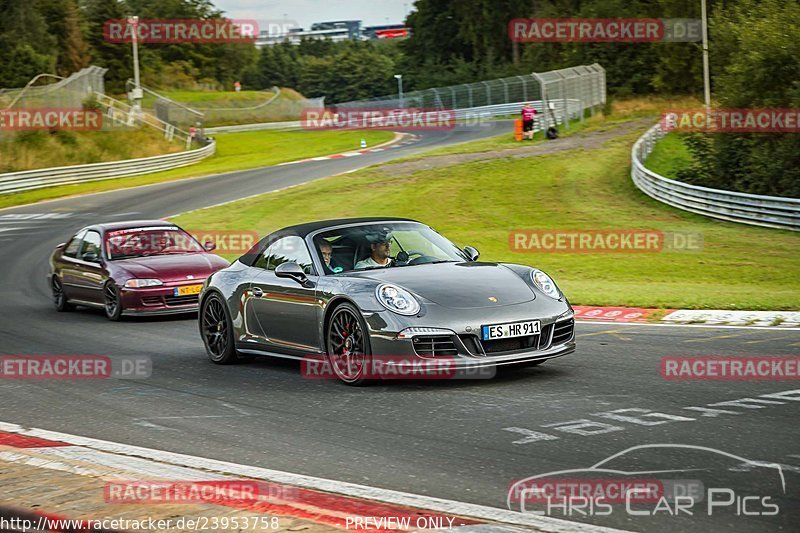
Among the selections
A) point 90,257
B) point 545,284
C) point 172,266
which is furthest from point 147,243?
point 545,284

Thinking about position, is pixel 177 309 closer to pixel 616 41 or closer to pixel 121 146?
pixel 121 146

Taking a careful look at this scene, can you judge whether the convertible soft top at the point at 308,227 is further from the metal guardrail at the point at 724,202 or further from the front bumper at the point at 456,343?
the metal guardrail at the point at 724,202

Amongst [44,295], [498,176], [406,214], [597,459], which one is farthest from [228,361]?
[498,176]

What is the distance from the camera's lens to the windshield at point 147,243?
16250 millimetres

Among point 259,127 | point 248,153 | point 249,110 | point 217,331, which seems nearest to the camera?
point 217,331

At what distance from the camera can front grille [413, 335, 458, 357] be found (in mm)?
8531

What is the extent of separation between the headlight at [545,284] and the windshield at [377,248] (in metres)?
0.91

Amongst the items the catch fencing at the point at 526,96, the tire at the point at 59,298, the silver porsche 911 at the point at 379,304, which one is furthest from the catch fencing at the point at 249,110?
the silver porsche 911 at the point at 379,304

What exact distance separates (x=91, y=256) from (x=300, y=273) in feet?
25.1

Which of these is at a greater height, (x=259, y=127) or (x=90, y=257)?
(x=90, y=257)

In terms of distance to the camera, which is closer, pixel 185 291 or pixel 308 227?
pixel 308 227

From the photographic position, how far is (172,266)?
15.4m

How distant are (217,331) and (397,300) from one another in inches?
115

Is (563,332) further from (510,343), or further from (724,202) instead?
(724,202)
